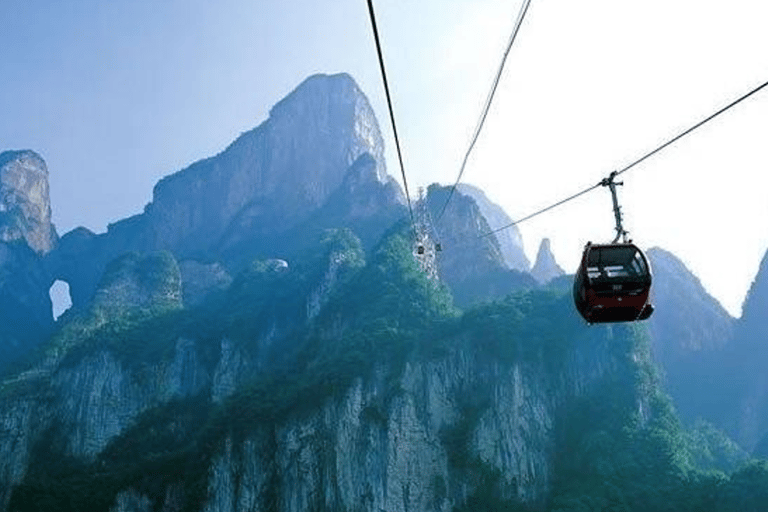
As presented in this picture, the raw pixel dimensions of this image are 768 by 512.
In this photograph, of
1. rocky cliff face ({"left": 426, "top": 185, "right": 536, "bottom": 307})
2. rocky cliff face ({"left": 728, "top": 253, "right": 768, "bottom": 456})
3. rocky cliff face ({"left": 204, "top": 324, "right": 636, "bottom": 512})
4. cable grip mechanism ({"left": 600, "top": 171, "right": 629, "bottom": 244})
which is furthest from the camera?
rocky cliff face ({"left": 728, "top": 253, "right": 768, "bottom": 456})

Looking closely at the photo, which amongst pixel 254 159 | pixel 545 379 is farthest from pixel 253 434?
pixel 254 159

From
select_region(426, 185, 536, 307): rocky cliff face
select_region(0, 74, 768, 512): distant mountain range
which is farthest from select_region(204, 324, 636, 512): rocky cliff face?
select_region(426, 185, 536, 307): rocky cliff face

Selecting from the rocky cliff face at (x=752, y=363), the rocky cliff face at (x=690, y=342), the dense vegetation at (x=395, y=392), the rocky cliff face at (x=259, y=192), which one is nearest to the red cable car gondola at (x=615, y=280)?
the dense vegetation at (x=395, y=392)

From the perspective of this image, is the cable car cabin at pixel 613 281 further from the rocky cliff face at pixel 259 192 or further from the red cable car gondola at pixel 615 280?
the rocky cliff face at pixel 259 192

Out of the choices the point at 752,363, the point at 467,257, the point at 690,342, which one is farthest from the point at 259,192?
the point at 752,363

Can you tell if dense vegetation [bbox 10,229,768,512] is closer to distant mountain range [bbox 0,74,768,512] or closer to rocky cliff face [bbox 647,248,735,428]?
distant mountain range [bbox 0,74,768,512]

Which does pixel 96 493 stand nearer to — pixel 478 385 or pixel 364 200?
pixel 478 385

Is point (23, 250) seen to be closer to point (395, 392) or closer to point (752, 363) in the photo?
point (395, 392)

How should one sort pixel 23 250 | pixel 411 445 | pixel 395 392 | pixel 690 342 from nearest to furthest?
pixel 411 445, pixel 395 392, pixel 690 342, pixel 23 250
